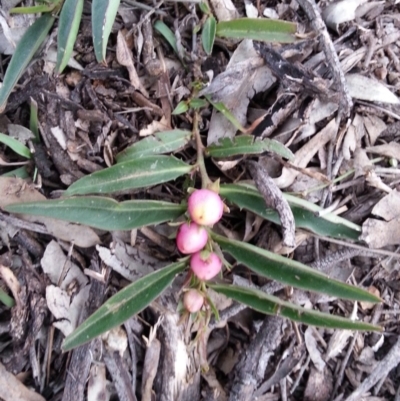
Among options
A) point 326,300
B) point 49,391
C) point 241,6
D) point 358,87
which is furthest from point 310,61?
point 49,391

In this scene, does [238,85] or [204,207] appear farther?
[238,85]

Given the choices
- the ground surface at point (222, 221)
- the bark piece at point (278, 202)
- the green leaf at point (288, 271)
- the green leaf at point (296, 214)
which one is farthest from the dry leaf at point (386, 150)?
the green leaf at point (288, 271)

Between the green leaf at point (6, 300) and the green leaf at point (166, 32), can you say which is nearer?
the green leaf at point (6, 300)

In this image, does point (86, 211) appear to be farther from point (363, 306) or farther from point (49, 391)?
point (363, 306)

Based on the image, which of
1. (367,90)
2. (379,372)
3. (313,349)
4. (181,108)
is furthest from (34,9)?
(379,372)

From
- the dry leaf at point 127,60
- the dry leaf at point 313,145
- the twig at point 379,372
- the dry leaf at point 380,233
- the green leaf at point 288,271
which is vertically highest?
the dry leaf at point 127,60

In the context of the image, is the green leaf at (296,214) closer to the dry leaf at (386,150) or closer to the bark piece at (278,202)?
the bark piece at (278,202)

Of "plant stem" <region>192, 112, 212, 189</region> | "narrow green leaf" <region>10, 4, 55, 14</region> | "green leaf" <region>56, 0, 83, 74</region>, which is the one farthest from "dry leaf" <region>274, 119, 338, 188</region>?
"narrow green leaf" <region>10, 4, 55, 14</region>

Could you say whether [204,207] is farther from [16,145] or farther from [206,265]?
[16,145]
